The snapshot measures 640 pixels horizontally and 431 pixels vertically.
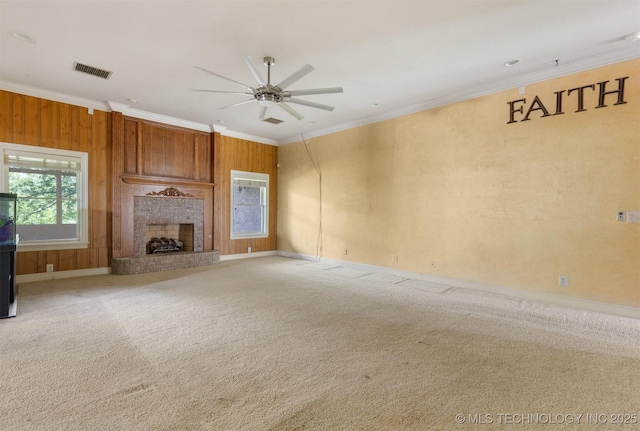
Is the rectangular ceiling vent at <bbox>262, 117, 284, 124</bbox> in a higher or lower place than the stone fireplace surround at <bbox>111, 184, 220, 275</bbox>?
higher

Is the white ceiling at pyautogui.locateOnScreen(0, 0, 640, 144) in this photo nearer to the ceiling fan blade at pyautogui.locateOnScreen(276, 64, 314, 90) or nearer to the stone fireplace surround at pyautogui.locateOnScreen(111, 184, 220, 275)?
the ceiling fan blade at pyautogui.locateOnScreen(276, 64, 314, 90)

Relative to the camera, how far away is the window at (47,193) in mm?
5059

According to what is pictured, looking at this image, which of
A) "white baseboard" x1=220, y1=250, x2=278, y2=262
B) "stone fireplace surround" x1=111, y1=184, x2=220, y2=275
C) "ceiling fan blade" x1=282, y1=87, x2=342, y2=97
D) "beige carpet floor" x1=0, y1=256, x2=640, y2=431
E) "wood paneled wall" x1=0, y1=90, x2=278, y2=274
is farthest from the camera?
"white baseboard" x1=220, y1=250, x2=278, y2=262

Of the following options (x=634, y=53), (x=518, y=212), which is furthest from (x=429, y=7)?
(x=518, y=212)

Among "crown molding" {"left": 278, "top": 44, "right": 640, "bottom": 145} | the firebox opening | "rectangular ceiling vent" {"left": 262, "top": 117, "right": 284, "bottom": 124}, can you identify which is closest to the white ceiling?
"crown molding" {"left": 278, "top": 44, "right": 640, "bottom": 145}

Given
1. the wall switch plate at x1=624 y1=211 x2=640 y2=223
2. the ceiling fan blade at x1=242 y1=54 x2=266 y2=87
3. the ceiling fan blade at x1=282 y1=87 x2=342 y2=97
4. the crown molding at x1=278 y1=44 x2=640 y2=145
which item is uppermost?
the crown molding at x1=278 y1=44 x2=640 y2=145

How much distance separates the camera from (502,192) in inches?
187

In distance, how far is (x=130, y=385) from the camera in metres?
2.12

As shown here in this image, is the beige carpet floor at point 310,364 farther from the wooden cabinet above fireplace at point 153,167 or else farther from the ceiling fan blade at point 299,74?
the ceiling fan blade at point 299,74

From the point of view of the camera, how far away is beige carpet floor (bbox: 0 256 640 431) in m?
1.82

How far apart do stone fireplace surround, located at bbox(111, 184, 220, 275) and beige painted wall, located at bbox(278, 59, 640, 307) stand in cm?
310

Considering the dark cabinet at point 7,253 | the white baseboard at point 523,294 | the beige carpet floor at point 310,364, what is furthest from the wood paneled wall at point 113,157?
the white baseboard at point 523,294

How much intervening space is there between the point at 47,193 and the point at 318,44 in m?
5.35

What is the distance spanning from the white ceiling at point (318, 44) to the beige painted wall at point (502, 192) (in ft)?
2.10
